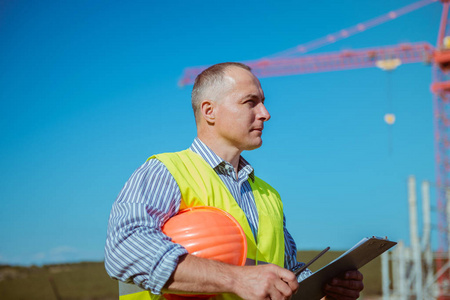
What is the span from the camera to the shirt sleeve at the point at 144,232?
184 cm

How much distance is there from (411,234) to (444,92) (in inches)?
637

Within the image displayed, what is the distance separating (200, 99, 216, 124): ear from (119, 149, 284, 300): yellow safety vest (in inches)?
7.5

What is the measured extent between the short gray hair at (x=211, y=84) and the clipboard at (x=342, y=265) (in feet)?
3.14

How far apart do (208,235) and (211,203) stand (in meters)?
0.25

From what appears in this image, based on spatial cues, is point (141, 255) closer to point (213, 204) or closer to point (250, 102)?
point (213, 204)

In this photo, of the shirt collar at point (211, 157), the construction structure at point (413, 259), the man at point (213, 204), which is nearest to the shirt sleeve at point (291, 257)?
the man at point (213, 204)

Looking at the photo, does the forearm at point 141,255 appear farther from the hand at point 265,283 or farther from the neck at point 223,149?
the neck at point 223,149

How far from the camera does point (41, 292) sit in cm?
2317

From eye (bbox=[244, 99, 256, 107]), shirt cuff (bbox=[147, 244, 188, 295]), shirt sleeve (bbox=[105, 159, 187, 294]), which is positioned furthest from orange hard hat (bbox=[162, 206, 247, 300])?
eye (bbox=[244, 99, 256, 107])

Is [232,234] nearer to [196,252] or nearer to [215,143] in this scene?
[196,252]

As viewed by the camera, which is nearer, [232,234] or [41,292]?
[232,234]

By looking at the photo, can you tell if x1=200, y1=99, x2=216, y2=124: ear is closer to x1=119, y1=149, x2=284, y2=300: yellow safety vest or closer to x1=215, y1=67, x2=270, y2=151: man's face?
x1=215, y1=67, x2=270, y2=151: man's face

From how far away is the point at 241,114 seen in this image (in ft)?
8.29

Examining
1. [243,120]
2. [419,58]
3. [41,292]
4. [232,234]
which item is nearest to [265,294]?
[232,234]
